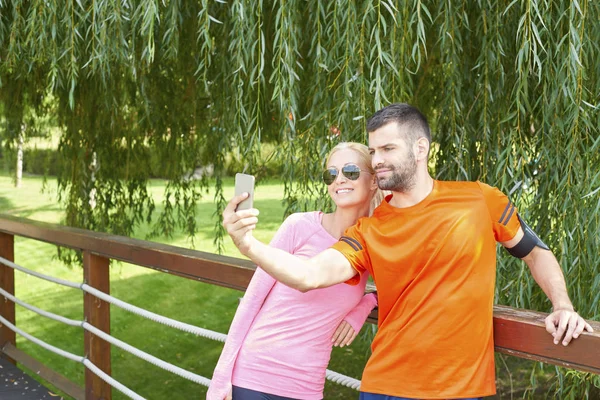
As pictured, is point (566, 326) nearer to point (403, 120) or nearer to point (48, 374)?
point (403, 120)

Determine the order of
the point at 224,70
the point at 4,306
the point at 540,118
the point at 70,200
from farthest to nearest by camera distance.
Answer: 1. the point at 70,200
2. the point at 4,306
3. the point at 224,70
4. the point at 540,118

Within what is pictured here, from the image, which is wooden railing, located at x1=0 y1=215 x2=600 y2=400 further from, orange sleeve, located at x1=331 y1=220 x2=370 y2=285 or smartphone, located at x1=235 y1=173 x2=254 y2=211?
smartphone, located at x1=235 y1=173 x2=254 y2=211

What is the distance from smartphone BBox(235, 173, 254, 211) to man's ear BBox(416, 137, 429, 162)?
426 millimetres

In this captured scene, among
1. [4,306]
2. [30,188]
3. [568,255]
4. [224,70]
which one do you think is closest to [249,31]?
[224,70]

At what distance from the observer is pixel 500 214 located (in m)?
1.68

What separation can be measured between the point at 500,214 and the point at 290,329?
1.84ft

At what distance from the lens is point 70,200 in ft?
18.5

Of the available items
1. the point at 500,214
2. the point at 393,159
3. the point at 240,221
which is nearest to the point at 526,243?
the point at 500,214

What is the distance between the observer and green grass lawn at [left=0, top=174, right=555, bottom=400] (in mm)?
6039

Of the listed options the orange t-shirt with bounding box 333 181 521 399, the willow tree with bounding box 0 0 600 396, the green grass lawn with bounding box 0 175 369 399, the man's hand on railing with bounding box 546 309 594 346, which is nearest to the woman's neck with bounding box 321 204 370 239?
the orange t-shirt with bounding box 333 181 521 399

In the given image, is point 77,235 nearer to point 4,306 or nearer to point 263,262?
point 4,306

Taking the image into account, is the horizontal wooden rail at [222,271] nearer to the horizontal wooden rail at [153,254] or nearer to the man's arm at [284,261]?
the horizontal wooden rail at [153,254]

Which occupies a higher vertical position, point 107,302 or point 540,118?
point 540,118

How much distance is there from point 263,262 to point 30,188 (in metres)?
15.5
